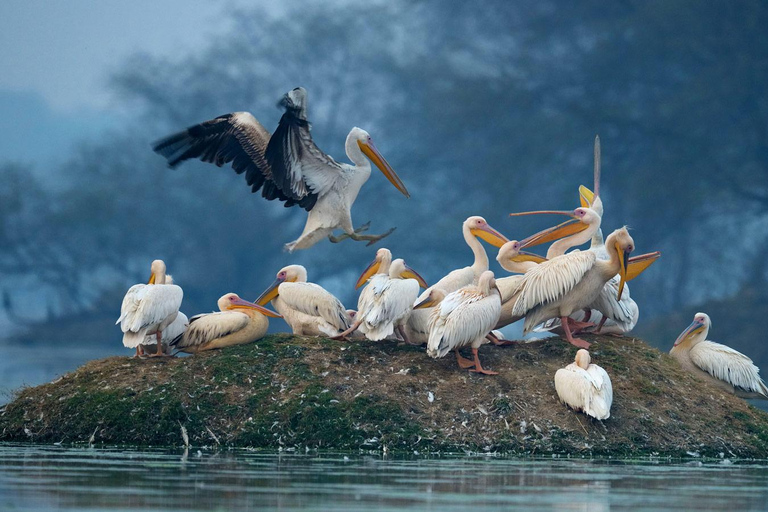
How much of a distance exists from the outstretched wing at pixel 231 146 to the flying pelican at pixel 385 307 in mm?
2716

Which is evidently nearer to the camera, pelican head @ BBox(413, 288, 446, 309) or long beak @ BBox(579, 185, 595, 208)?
pelican head @ BBox(413, 288, 446, 309)

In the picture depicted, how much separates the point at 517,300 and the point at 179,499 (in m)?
5.12

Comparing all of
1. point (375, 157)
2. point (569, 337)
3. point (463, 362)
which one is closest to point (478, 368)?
point (463, 362)

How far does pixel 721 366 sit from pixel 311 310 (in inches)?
166

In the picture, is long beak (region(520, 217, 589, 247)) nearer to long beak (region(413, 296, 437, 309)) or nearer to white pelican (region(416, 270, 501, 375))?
long beak (region(413, 296, 437, 309))

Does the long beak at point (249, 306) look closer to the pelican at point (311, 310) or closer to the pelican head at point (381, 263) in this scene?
the pelican at point (311, 310)

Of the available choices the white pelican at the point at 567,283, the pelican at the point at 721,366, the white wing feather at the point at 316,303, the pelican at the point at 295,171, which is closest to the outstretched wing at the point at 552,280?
the white pelican at the point at 567,283

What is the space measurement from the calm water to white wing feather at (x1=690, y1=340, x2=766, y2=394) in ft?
7.76

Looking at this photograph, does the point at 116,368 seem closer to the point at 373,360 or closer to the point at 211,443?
the point at 211,443

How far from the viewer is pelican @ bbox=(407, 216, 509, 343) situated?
10.1 m

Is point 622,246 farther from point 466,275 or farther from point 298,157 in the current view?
point 298,157

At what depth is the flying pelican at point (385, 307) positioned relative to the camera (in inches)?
376

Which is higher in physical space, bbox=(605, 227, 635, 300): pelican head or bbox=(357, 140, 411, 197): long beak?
bbox=(357, 140, 411, 197): long beak

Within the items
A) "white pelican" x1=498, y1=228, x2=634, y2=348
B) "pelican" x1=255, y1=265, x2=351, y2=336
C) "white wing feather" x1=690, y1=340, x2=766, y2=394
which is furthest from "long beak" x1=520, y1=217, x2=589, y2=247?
"pelican" x1=255, y1=265, x2=351, y2=336
